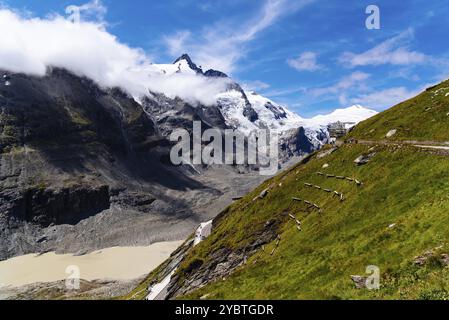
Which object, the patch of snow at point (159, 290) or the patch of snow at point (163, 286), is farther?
the patch of snow at point (163, 286)

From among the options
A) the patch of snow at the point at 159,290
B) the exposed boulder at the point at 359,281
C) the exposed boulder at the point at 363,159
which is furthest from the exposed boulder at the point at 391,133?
the exposed boulder at the point at 359,281

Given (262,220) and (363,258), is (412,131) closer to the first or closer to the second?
(262,220)

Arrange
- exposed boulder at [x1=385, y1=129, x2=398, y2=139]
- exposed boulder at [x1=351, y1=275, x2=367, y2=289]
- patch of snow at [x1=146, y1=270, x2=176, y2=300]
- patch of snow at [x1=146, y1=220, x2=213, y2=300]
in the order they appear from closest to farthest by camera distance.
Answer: exposed boulder at [x1=351, y1=275, x2=367, y2=289]
exposed boulder at [x1=385, y1=129, x2=398, y2=139]
patch of snow at [x1=146, y1=270, x2=176, y2=300]
patch of snow at [x1=146, y1=220, x2=213, y2=300]

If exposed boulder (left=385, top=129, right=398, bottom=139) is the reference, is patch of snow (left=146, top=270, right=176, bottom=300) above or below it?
below

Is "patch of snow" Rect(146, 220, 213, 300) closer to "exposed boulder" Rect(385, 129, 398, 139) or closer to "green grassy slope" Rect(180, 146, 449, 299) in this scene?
"green grassy slope" Rect(180, 146, 449, 299)

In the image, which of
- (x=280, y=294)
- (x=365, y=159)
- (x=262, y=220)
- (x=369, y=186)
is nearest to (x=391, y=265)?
(x=280, y=294)

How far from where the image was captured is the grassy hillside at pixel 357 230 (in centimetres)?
2662

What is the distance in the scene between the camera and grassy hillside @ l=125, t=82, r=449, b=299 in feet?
87.4

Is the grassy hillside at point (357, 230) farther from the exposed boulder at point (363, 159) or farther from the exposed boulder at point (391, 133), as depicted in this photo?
the exposed boulder at point (391, 133)

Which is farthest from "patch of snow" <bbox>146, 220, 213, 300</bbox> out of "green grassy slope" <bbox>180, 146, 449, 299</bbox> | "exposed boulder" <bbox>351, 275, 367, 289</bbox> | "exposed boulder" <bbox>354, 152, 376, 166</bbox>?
"exposed boulder" <bbox>351, 275, 367, 289</bbox>

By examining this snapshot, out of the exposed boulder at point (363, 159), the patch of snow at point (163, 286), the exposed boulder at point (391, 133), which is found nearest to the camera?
the exposed boulder at point (363, 159)

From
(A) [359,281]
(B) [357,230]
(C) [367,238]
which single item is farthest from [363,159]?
(A) [359,281]

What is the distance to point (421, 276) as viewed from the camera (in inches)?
961
